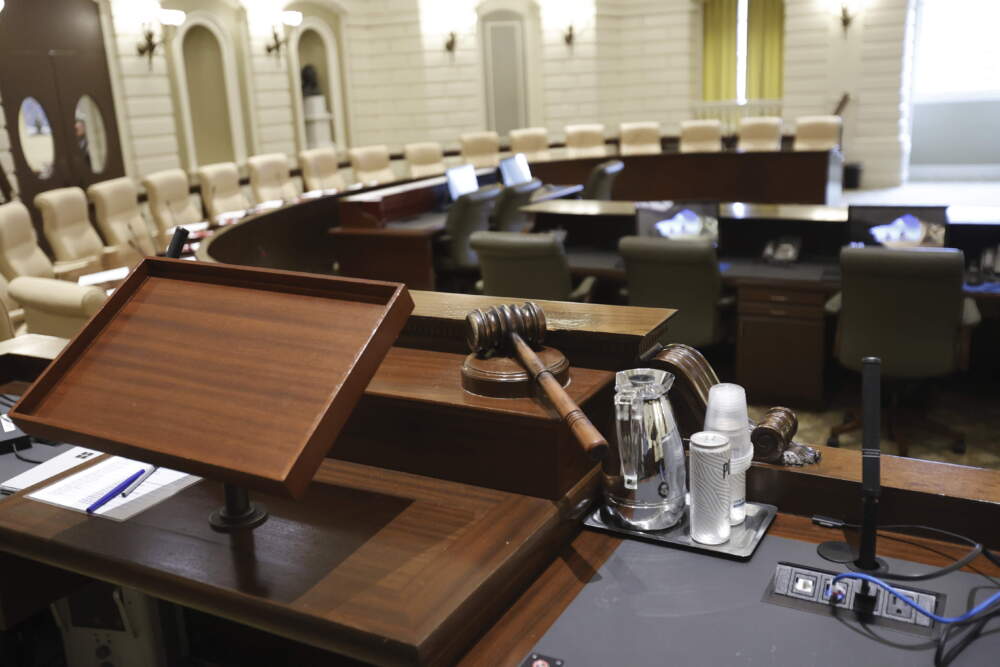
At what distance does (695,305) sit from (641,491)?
2.87 m

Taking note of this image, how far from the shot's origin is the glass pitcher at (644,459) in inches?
54.6

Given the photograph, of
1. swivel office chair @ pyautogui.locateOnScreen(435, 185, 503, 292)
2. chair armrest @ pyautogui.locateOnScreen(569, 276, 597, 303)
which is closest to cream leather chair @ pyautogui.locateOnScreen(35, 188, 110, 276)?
swivel office chair @ pyautogui.locateOnScreen(435, 185, 503, 292)

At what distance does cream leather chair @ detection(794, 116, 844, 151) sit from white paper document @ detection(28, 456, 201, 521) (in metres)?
9.77

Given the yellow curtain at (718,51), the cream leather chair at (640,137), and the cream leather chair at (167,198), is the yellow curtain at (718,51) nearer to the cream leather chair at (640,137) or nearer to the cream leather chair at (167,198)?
the cream leather chair at (640,137)

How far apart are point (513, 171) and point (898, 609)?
6271 mm

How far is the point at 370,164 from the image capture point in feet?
32.3

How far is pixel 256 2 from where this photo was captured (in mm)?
11188

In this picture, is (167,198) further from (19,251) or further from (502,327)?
(502,327)

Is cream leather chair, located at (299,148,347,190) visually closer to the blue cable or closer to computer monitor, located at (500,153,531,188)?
computer monitor, located at (500,153,531,188)

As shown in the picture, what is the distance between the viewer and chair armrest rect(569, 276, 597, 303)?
4674mm

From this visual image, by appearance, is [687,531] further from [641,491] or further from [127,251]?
[127,251]

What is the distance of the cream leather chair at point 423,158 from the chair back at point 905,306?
6841 millimetres

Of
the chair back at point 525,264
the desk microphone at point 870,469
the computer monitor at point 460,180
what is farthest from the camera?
the computer monitor at point 460,180

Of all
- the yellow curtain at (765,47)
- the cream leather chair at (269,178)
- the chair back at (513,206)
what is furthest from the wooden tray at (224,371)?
the yellow curtain at (765,47)
